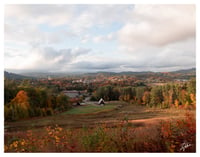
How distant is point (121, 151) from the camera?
3.58 meters

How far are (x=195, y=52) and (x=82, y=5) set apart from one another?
3052 mm

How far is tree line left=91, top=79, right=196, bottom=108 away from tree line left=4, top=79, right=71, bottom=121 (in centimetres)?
97

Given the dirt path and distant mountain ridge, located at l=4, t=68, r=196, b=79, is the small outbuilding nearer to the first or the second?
the dirt path

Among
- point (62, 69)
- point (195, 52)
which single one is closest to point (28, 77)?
point (62, 69)

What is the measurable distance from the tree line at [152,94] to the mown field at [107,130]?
0.16 metres

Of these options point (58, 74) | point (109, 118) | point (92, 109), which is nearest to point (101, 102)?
point (92, 109)

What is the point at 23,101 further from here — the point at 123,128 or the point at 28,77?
the point at 123,128

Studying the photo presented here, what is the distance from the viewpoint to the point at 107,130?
12.5 ft

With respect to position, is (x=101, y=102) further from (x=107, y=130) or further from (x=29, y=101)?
(x=29, y=101)

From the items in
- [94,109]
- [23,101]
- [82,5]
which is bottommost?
[94,109]

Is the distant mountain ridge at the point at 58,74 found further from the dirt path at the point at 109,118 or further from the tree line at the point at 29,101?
the dirt path at the point at 109,118

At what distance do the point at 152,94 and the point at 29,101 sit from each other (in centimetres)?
328

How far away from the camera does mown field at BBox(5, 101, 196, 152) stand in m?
3.58

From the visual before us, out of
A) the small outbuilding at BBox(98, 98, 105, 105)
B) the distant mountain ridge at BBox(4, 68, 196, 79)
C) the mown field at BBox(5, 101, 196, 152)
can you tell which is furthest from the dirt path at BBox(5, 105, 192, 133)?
the distant mountain ridge at BBox(4, 68, 196, 79)
